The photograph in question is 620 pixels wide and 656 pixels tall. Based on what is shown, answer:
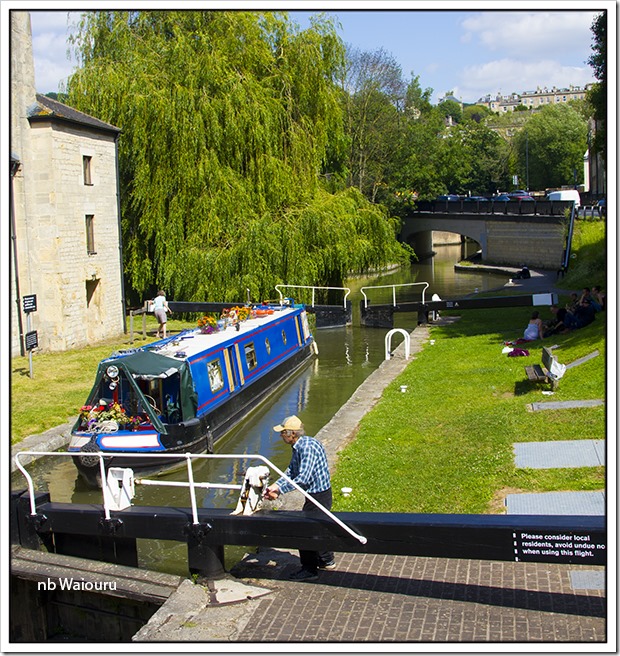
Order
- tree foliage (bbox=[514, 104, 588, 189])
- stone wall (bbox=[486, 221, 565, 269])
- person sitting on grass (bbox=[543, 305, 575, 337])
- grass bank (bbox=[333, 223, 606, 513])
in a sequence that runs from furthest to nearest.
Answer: tree foliage (bbox=[514, 104, 588, 189])
stone wall (bbox=[486, 221, 565, 269])
person sitting on grass (bbox=[543, 305, 575, 337])
grass bank (bbox=[333, 223, 606, 513])

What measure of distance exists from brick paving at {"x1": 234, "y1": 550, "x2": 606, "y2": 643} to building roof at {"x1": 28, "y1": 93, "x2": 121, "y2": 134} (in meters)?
16.8

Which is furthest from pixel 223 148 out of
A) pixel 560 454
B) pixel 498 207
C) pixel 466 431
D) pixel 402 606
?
pixel 498 207

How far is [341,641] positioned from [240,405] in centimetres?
1101

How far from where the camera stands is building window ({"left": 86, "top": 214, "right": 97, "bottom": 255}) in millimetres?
24375

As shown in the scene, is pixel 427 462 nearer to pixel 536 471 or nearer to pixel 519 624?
pixel 536 471

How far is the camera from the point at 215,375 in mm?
16375

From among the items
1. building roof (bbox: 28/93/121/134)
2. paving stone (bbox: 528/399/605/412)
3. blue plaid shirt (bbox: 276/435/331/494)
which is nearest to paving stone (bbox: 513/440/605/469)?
paving stone (bbox: 528/399/605/412)

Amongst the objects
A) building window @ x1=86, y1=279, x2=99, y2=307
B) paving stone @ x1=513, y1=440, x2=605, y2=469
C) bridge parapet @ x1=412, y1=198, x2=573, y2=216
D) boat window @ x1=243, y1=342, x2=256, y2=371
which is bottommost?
paving stone @ x1=513, y1=440, x2=605, y2=469

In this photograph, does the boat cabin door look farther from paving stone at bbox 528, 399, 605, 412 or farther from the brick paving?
the brick paving

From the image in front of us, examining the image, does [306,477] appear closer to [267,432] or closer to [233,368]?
[267,432]

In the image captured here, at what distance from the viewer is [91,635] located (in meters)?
8.55

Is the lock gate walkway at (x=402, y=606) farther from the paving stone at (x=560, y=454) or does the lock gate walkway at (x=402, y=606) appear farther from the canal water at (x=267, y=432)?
the paving stone at (x=560, y=454)

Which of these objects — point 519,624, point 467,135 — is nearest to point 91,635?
point 519,624

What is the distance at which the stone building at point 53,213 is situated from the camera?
21516mm
